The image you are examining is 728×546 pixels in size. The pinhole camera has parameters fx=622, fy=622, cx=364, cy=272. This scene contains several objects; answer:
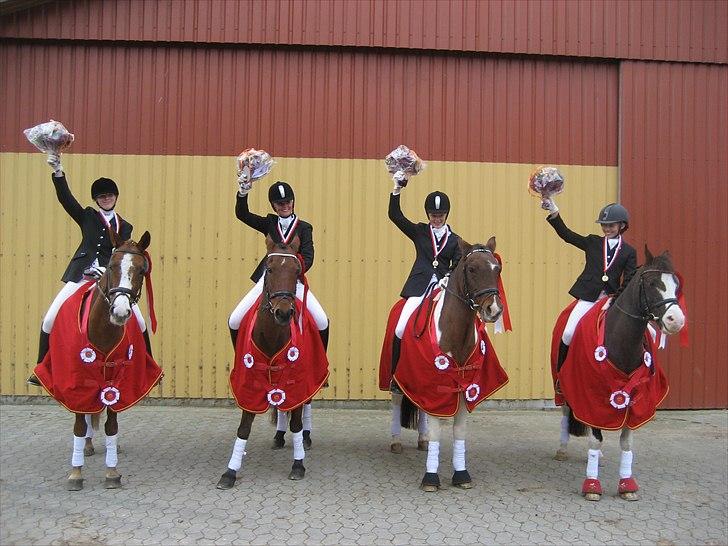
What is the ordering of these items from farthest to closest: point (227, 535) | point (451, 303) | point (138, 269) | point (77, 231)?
1. point (77, 231)
2. point (451, 303)
3. point (138, 269)
4. point (227, 535)

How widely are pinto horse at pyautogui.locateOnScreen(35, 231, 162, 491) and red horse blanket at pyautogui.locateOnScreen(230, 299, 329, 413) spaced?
930mm

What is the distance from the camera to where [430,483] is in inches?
213

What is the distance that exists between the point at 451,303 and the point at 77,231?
5673mm

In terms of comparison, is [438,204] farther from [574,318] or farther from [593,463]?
[593,463]

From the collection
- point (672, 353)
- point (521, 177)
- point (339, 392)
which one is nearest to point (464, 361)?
point (339, 392)

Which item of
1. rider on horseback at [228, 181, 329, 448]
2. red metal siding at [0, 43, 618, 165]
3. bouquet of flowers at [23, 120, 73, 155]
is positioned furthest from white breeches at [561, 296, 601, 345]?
bouquet of flowers at [23, 120, 73, 155]

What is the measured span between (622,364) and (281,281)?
2903mm

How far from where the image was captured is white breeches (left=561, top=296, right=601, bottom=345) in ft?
19.5

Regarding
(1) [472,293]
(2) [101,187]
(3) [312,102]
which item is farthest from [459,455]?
(3) [312,102]

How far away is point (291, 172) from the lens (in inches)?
336

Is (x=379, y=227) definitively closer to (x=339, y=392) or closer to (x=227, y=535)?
(x=339, y=392)

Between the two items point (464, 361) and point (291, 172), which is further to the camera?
point (291, 172)

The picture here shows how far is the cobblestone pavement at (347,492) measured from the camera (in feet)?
15.2

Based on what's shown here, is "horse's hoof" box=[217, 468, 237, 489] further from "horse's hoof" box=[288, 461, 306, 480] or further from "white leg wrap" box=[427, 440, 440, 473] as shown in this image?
"white leg wrap" box=[427, 440, 440, 473]
